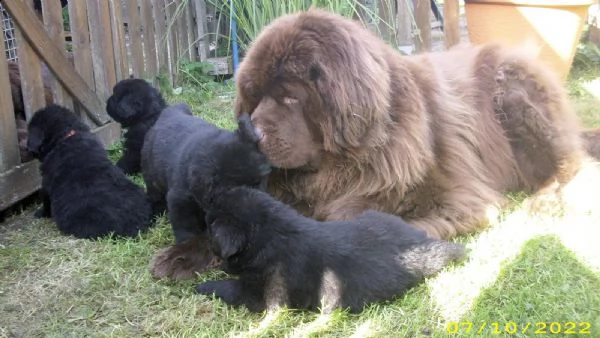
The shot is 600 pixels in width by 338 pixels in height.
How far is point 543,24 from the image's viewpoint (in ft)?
17.6

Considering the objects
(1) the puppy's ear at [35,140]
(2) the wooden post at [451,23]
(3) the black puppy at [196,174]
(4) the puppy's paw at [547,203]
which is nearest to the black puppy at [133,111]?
(1) the puppy's ear at [35,140]

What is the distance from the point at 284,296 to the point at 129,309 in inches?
27.2

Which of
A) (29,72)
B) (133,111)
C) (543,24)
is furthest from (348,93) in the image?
(543,24)

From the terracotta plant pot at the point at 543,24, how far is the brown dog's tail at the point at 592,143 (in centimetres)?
152

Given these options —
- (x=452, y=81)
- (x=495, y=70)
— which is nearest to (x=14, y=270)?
(x=452, y=81)

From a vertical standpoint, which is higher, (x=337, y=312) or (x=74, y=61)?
(x=74, y=61)

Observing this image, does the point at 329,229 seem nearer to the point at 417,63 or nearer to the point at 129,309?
the point at 129,309

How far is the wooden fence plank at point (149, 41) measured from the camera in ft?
21.0

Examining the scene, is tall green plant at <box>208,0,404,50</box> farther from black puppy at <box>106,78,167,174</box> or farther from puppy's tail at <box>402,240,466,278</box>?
puppy's tail at <box>402,240,466,278</box>

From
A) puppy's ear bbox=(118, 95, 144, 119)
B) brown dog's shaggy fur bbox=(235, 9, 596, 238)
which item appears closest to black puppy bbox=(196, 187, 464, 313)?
brown dog's shaggy fur bbox=(235, 9, 596, 238)

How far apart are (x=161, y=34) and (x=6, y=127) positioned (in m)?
3.27

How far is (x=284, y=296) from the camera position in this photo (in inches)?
97.1

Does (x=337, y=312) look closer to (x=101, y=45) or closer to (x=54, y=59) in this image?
(x=54, y=59)
